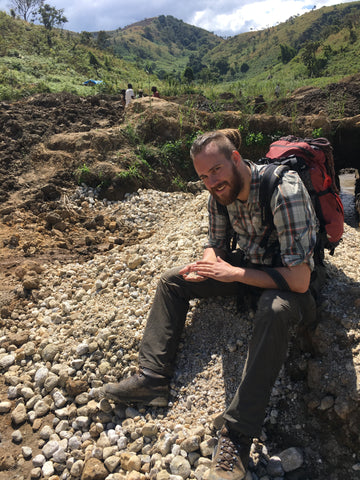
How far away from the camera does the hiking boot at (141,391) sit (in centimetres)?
269

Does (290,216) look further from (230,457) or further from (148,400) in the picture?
(148,400)

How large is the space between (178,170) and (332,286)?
5.04 meters

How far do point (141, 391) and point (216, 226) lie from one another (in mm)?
1445

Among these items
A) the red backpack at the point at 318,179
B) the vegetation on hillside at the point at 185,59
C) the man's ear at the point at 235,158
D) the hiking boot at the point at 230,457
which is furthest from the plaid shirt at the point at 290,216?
the vegetation on hillside at the point at 185,59

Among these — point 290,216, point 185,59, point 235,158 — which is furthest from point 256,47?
point 290,216

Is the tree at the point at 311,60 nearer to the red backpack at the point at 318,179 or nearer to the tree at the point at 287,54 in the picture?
the tree at the point at 287,54

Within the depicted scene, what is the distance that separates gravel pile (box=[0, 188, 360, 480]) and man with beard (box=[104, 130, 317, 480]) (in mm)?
212

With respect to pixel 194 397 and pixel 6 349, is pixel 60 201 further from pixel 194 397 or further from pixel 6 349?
pixel 194 397

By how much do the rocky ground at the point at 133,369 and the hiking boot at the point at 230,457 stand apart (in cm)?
22

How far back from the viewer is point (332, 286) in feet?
10.0

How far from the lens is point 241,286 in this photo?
2918mm

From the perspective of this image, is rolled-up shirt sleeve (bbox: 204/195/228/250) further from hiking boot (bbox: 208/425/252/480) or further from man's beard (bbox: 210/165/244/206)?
hiking boot (bbox: 208/425/252/480)

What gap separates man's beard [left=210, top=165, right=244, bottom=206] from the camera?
2.44m

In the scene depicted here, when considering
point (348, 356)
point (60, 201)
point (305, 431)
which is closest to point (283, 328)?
point (348, 356)
